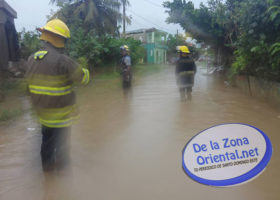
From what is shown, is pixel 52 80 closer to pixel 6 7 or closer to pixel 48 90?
pixel 48 90

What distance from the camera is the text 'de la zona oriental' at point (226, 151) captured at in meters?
1.48

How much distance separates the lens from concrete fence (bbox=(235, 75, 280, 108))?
6020 millimetres

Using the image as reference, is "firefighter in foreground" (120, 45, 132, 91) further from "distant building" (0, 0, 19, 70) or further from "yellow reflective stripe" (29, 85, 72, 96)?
"yellow reflective stripe" (29, 85, 72, 96)

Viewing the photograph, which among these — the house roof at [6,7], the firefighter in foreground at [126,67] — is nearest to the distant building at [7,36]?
the house roof at [6,7]

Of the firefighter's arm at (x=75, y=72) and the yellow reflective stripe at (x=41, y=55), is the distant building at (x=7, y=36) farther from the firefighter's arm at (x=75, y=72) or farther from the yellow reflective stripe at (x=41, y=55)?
the firefighter's arm at (x=75, y=72)

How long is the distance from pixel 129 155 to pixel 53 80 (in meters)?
1.58

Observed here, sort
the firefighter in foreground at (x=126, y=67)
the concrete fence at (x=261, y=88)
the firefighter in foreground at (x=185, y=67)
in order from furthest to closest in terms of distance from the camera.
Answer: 1. the firefighter in foreground at (x=126, y=67)
2. the firefighter in foreground at (x=185, y=67)
3. the concrete fence at (x=261, y=88)

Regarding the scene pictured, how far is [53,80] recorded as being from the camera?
7.92 feet

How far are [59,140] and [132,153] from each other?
1.15 metres

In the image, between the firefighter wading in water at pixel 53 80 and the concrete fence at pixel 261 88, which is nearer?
the firefighter wading in water at pixel 53 80

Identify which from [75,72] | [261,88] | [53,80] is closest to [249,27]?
[261,88]

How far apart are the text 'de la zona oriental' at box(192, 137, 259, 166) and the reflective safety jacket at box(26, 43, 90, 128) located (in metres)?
1.52

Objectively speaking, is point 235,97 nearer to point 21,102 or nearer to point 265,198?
point 265,198

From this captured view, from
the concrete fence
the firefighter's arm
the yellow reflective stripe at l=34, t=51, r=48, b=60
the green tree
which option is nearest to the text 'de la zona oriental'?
the firefighter's arm
